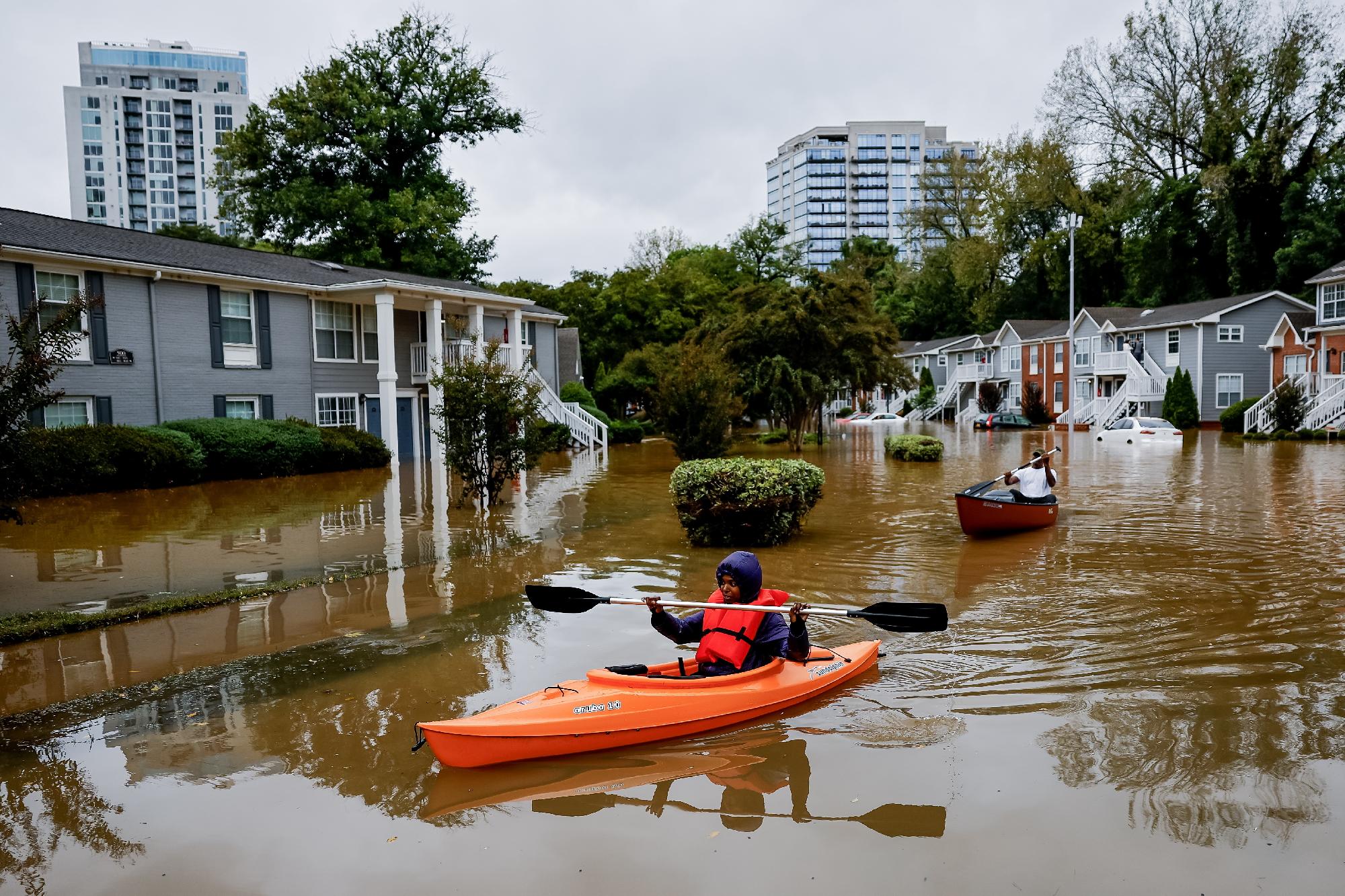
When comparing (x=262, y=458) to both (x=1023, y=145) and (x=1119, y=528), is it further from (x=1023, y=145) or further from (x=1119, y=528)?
(x=1023, y=145)

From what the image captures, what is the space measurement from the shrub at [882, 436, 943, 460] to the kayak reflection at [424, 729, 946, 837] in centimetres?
2356

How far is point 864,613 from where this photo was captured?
7.29 meters

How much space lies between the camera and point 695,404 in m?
22.2

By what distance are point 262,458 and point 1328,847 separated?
71.8 ft

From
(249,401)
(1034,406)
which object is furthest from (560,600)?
(1034,406)

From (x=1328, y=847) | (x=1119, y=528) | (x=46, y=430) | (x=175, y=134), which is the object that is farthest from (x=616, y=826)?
(x=175, y=134)

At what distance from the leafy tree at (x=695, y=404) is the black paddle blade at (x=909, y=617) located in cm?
1490

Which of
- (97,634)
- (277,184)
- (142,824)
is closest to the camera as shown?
(142,824)

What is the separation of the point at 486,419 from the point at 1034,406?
158ft

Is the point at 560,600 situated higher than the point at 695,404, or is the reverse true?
the point at 695,404

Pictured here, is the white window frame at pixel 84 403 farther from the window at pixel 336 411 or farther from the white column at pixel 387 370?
the white column at pixel 387 370

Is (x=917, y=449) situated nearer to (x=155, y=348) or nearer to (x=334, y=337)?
(x=334, y=337)

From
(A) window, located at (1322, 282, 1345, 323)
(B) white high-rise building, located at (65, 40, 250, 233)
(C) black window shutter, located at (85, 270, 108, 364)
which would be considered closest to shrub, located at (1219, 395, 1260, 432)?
(A) window, located at (1322, 282, 1345, 323)

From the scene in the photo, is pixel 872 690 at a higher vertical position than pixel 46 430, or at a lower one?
lower
